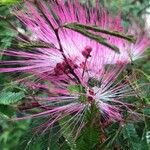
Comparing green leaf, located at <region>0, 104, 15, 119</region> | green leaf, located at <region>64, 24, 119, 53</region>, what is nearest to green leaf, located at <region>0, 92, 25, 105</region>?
green leaf, located at <region>0, 104, 15, 119</region>

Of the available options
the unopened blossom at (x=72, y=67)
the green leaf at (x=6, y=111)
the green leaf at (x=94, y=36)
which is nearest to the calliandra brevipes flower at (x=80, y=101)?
the unopened blossom at (x=72, y=67)

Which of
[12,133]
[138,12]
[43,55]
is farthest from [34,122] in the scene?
[138,12]

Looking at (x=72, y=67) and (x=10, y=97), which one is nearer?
(x=72, y=67)

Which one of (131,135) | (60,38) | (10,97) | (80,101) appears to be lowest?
(131,135)

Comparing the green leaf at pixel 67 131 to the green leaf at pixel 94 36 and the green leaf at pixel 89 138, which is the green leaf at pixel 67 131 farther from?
the green leaf at pixel 94 36

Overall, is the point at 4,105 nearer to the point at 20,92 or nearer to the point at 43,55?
the point at 20,92

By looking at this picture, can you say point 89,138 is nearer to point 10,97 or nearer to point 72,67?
point 72,67

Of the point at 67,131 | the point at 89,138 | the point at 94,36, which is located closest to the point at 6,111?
the point at 67,131

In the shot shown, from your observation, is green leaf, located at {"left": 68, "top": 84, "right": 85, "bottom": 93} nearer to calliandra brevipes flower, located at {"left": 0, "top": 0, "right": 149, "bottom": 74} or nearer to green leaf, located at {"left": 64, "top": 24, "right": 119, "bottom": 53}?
calliandra brevipes flower, located at {"left": 0, "top": 0, "right": 149, "bottom": 74}
